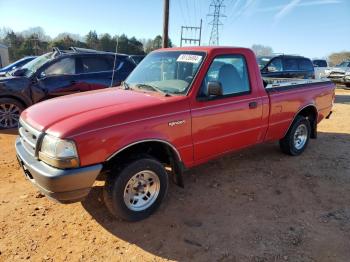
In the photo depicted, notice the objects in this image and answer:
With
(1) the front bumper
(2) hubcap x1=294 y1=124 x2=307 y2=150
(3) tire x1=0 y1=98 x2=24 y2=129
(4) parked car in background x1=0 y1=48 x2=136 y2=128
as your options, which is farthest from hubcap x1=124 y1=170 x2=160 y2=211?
(3) tire x1=0 y1=98 x2=24 y2=129

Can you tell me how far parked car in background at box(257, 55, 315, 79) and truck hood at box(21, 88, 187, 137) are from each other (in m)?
8.53

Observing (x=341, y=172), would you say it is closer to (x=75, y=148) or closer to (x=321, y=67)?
(x=75, y=148)

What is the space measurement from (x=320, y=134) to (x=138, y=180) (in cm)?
567

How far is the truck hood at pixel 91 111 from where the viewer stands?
123 inches

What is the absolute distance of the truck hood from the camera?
3.12 meters

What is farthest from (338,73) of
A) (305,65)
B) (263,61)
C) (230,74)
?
(230,74)

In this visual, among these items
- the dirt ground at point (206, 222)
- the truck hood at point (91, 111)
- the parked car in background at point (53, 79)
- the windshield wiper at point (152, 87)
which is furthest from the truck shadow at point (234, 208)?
the parked car in background at point (53, 79)

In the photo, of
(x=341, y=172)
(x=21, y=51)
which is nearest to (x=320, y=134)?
(x=341, y=172)

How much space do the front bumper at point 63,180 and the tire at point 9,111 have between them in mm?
4908

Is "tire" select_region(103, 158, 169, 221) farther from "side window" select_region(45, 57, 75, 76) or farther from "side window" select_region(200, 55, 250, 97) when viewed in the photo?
"side window" select_region(45, 57, 75, 76)

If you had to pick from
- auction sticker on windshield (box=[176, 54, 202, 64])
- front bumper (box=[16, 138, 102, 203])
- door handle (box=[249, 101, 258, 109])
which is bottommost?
front bumper (box=[16, 138, 102, 203])

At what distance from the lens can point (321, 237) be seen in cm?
348

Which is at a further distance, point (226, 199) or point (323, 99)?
point (323, 99)

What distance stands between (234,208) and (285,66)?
374 inches
